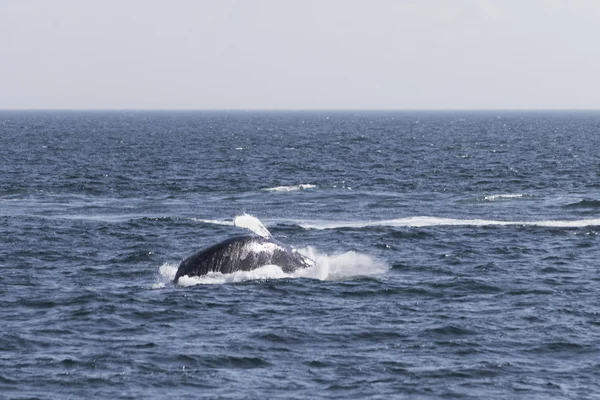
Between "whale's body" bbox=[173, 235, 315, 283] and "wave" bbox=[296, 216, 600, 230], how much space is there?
51.9 ft

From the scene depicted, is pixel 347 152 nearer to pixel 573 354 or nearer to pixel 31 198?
pixel 31 198

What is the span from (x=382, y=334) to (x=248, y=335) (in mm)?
3656

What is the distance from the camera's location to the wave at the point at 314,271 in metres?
35.4

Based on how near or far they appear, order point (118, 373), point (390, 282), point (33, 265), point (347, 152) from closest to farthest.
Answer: point (118, 373) < point (390, 282) < point (33, 265) < point (347, 152)

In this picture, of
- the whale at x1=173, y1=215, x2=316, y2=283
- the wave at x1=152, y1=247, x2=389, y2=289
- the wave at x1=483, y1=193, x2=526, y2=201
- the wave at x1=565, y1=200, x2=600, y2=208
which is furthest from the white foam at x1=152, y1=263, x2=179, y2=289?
the wave at x1=483, y1=193, x2=526, y2=201

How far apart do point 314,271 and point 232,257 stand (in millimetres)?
3345

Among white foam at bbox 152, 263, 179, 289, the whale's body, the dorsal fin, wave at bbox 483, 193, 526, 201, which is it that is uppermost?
the dorsal fin

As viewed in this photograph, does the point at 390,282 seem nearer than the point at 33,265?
Yes

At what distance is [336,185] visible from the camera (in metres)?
75.1

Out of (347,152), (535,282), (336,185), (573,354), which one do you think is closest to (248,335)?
(573,354)

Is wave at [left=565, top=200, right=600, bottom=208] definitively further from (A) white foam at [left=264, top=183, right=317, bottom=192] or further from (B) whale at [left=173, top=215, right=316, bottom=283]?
(B) whale at [left=173, top=215, right=316, bottom=283]

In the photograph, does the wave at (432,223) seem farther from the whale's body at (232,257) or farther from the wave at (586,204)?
the whale's body at (232,257)

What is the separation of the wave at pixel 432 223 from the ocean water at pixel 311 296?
15cm

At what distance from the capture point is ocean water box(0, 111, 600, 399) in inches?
959
